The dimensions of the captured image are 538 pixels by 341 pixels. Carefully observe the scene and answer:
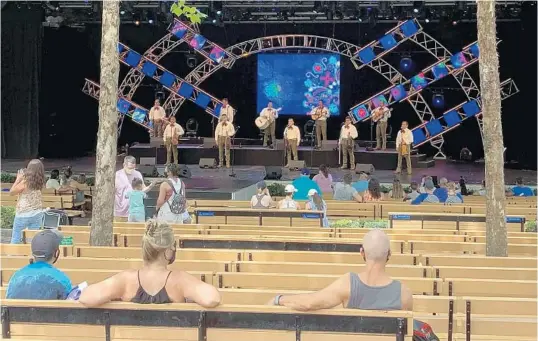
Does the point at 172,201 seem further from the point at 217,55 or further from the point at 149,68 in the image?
the point at 149,68

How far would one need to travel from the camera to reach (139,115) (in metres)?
26.1

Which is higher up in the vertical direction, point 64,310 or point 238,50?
point 238,50

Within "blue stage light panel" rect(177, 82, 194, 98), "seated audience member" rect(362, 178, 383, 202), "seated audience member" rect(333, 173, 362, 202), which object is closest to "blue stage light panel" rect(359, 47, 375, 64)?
"blue stage light panel" rect(177, 82, 194, 98)

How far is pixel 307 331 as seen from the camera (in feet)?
15.0

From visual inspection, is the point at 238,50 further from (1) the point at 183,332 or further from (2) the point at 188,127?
(1) the point at 183,332

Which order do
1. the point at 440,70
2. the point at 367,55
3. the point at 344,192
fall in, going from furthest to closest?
the point at 367,55 → the point at 440,70 → the point at 344,192

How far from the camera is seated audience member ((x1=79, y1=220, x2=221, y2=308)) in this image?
4629 millimetres

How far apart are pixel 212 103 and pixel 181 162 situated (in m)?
3.27

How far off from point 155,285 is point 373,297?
123 cm

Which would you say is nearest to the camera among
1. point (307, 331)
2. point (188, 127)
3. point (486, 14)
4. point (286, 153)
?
point (307, 331)

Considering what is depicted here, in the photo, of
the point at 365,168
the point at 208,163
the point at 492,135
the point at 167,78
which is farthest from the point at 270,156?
the point at 492,135

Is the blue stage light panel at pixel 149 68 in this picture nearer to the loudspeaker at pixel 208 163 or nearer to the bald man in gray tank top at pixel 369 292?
the loudspeaker at pixel 208 163

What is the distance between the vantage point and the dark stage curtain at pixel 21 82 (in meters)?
25.2

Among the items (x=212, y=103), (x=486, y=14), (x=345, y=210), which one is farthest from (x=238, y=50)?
(x=486, y=14)
